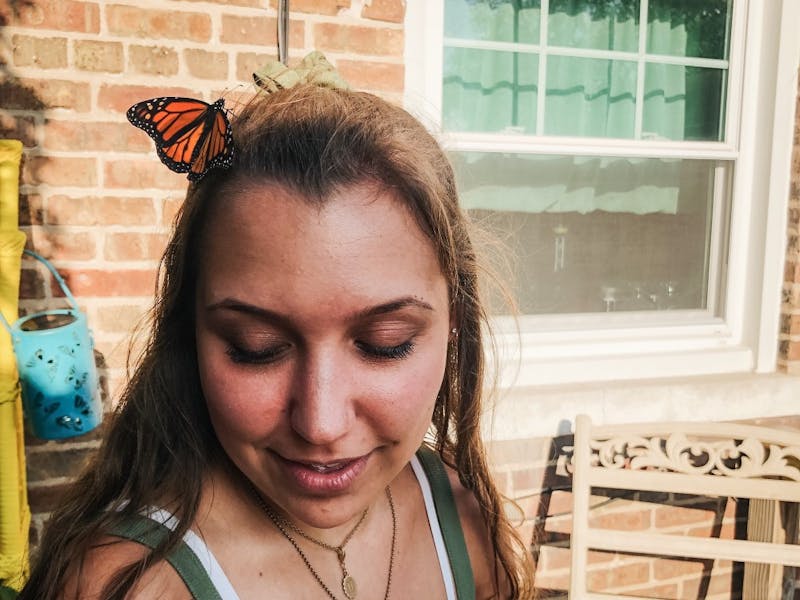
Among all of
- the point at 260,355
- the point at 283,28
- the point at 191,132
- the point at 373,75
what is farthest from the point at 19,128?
the point at 260,355

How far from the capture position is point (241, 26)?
2.18 metres

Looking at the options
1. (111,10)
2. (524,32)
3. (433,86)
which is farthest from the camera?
(524,32)

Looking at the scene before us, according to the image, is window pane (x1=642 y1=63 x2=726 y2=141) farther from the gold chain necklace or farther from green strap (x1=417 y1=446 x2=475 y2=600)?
the gold chain necklace

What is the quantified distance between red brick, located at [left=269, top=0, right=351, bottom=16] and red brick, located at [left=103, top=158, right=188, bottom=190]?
2.15 feet

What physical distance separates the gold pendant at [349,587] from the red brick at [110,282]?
139 centimetres

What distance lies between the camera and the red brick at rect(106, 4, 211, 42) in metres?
2.08

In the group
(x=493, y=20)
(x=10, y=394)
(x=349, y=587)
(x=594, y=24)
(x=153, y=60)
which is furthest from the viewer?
(x=594, y=24)

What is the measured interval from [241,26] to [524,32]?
1.17m

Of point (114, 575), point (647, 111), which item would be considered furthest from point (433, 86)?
point (114, 575)

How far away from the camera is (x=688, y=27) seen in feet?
9.43

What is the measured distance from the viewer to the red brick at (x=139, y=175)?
7.00 feet

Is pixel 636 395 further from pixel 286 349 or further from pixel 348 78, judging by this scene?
pixel 286 349

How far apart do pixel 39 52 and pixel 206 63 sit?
0.49 meters

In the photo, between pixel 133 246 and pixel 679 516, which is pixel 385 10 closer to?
pixel 133 246
